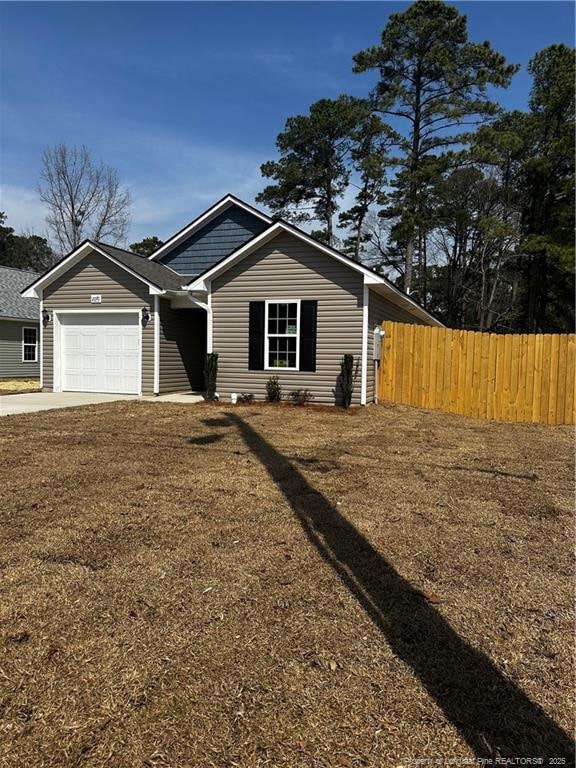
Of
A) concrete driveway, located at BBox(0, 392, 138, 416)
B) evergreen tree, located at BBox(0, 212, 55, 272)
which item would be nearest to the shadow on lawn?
concrete driveway, located at BBox(0, 392, 138, 416)

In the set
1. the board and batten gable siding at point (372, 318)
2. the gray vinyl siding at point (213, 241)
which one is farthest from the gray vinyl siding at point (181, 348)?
the board and batten gable siding at point (372, 318)

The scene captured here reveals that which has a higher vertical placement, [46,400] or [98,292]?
[98,292]

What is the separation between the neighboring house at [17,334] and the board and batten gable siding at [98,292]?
6.78 metres

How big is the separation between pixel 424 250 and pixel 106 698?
33.2 meters

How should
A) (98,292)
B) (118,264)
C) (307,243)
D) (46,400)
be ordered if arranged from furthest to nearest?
(98,292) < (118,264) < (46,400) < (307,243)

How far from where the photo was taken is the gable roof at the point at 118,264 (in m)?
13.4

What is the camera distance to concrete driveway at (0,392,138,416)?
10647 mm

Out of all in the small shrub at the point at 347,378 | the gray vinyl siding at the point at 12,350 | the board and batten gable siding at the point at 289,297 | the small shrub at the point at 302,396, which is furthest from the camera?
the gray vinyl siding at the point at 12,350

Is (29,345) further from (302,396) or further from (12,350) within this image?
(302,396)

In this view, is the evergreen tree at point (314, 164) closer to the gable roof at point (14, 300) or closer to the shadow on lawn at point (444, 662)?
the gable roof at point (14, 300)

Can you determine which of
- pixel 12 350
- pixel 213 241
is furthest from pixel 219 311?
pixel 12 350

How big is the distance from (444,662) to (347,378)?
8.92m

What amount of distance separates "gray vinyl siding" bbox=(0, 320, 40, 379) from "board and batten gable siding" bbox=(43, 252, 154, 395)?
7278 millimetres

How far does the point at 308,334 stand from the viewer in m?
11.7
